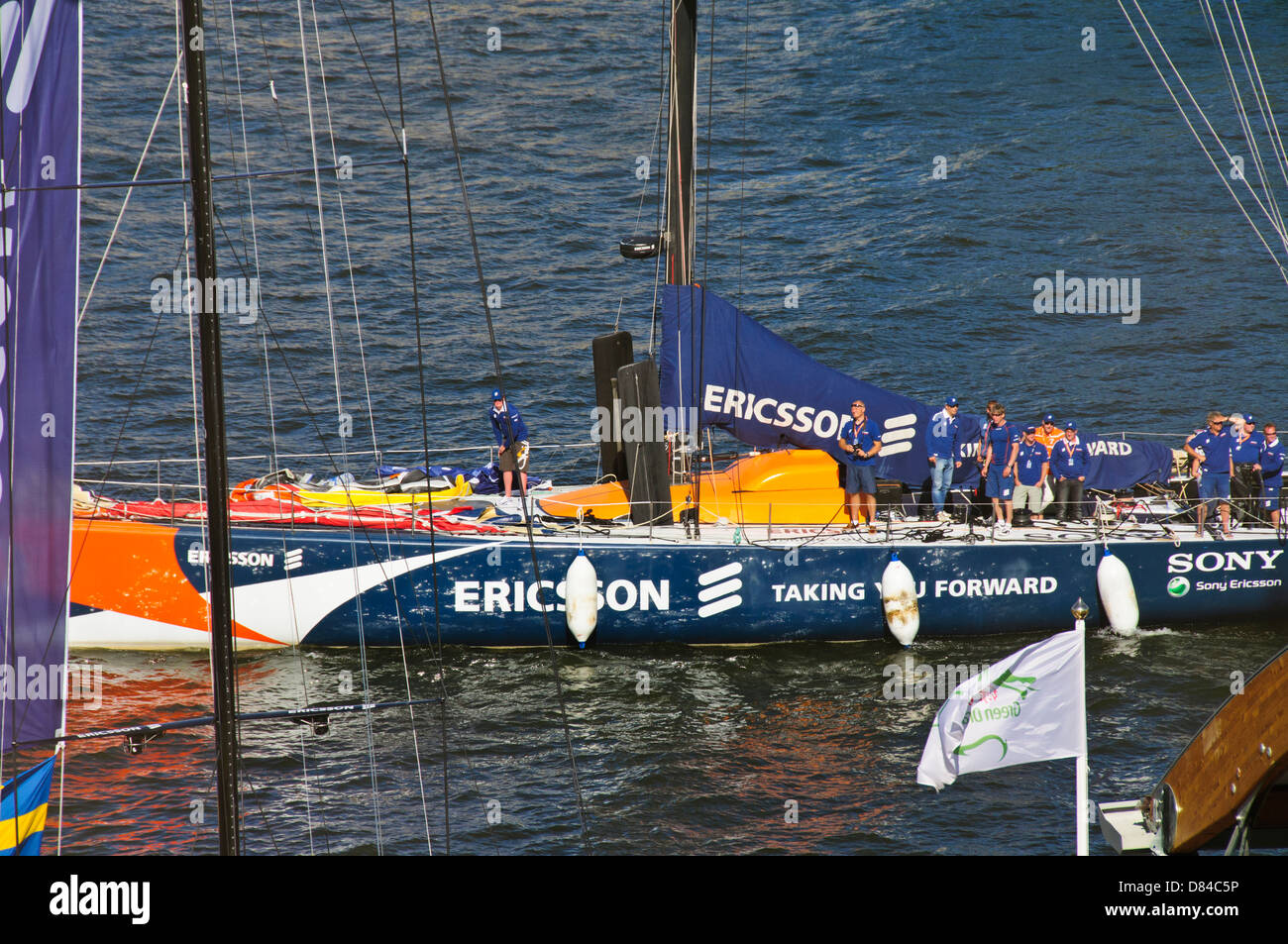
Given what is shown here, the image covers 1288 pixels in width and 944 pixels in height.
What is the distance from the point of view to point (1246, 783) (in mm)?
5742

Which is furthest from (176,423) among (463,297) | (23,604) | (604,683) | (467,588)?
(23,604)

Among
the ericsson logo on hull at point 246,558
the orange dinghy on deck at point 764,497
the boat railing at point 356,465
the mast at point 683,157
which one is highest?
the mast at point 683,157

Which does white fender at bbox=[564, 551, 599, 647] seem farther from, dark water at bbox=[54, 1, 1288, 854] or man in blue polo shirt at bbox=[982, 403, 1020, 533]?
man in blue polo shirt at bbox=[982, 403, 1020, 533]

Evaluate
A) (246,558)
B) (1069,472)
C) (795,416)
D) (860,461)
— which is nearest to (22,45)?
(246,558)

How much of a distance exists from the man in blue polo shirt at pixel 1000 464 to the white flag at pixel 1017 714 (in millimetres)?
8934

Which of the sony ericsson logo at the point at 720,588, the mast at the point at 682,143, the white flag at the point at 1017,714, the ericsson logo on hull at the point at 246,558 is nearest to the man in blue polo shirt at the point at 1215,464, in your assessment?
the sony ericsson logo at the point at 720,588

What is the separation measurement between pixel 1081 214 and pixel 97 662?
27.9 m

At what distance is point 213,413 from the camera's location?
756cm

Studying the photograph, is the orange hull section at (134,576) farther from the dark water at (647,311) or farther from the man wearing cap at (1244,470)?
the man wearing cap at (1244,470)

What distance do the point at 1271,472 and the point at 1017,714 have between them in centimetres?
1081

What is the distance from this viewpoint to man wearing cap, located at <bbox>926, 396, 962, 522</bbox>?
18562 millimetres

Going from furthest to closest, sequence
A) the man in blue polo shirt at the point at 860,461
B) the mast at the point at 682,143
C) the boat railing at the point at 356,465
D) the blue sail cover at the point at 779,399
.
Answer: the boat railing at the point at 356,465 < the man in blue polo shirt at the point at 860,461 < the blue sail cover at the point at 779,399 < the mast at the point at 682,143

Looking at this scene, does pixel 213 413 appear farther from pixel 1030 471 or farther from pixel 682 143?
pixel 1030 471

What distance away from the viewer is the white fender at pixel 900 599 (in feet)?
58.6
